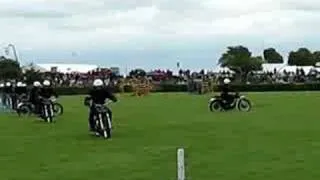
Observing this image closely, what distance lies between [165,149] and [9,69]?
2708 inches

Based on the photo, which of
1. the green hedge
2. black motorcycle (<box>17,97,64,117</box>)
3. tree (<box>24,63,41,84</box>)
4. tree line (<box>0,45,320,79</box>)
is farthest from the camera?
tree line (<box>0,45,320,79</box>)

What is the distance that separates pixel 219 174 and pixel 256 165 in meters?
1.54

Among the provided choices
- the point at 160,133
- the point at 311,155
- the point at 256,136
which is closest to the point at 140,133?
the point at 160,133

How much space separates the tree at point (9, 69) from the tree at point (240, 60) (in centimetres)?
2773

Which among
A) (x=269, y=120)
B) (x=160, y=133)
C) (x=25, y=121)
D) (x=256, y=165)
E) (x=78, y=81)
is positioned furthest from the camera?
(x=78, y=81)

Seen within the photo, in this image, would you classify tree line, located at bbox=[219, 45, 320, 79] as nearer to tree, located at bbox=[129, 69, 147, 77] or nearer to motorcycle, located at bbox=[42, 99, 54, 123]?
tree, located at bbox=[129, 69, 147, 77]

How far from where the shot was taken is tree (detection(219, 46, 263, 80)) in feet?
370

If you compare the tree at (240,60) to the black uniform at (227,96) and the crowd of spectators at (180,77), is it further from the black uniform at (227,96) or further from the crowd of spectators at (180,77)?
the black uniform at (227,96)

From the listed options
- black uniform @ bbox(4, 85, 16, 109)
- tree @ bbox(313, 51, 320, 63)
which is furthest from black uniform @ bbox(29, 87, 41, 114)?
tree @ bbox(313, 51, 320, 63)

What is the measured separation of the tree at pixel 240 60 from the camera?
370 ft

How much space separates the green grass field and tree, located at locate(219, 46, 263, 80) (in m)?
77.8

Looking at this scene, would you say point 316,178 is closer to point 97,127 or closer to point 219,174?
point 219,174

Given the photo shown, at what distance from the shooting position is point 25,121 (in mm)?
35969

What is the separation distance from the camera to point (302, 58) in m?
128
